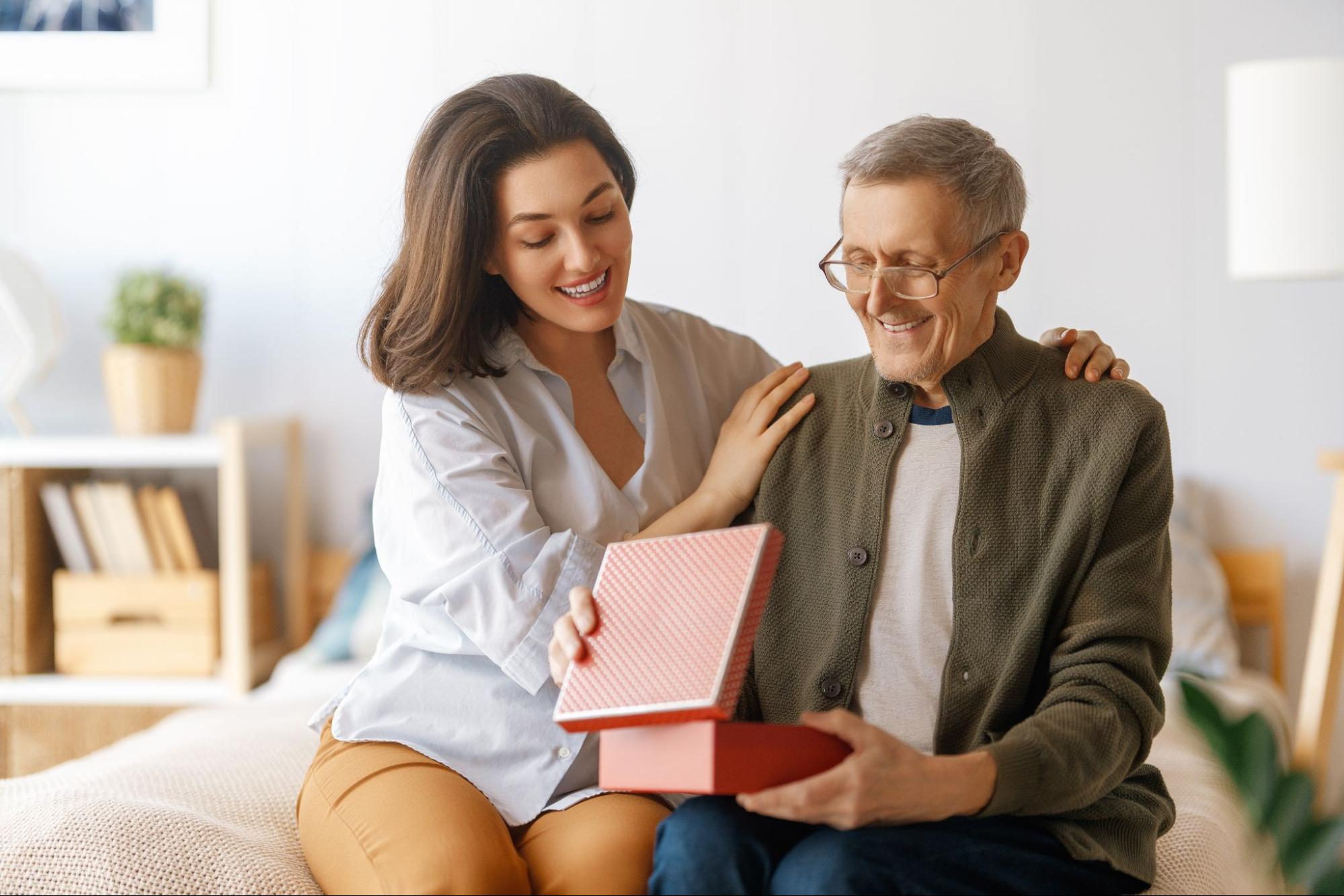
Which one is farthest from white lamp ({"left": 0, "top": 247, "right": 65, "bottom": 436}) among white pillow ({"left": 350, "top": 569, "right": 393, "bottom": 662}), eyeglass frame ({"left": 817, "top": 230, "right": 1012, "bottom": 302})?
eyeglass frame ({"left": 817, "top": 230, "right": 1012, "bottom": 302})

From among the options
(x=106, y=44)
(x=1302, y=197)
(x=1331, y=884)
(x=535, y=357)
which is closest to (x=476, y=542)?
(x=535, y=357)

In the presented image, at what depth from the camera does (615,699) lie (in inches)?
41.5

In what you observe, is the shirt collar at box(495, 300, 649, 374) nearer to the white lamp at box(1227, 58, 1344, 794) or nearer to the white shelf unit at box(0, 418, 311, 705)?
the white lamp at box(1227, 58, 1344, 794)

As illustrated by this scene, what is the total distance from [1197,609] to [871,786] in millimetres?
1610

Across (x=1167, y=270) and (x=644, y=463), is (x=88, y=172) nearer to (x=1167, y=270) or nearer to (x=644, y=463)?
(x=644, y=463)

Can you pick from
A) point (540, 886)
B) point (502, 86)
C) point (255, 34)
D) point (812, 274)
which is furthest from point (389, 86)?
point (540, 886)

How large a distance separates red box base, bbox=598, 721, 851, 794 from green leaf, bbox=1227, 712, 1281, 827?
573 millimetres

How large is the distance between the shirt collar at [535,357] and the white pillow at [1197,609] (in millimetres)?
1274

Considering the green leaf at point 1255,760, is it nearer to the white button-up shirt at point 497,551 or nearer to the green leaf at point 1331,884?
the green leaf at point 1331,884

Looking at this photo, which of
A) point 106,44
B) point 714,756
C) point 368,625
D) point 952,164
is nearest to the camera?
point 714,756

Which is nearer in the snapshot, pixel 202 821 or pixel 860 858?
pixel 860 858

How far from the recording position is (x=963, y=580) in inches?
50.3

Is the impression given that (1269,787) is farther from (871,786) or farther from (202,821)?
(202,821)

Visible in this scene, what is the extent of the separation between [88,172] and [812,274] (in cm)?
170
